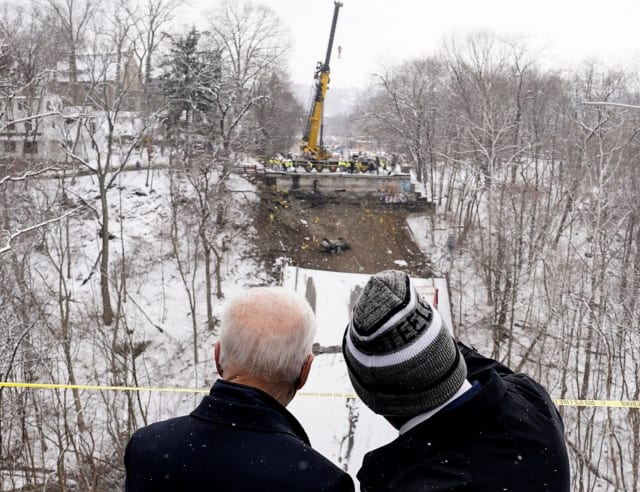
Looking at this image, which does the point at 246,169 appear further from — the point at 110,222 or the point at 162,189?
the point at 110,222

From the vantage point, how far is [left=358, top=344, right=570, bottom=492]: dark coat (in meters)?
1.39

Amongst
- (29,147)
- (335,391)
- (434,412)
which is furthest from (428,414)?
(29,147)

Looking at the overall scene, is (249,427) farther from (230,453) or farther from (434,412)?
(434,412)

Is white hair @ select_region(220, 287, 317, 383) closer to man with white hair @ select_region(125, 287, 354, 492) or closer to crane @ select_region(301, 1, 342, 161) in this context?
man with white hair @ select_region(125, 287, 354, 492)

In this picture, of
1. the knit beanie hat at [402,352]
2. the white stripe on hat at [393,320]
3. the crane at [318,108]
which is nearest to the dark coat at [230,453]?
the knit beanie hat at [402,352]

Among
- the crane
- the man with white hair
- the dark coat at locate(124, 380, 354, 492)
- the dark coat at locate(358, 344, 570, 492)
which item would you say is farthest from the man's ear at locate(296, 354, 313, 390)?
the crane

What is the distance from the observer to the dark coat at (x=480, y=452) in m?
1.39

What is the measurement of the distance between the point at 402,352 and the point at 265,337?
1.57ft

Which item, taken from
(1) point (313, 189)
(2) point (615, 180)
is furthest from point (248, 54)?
(2) point (615, 180)

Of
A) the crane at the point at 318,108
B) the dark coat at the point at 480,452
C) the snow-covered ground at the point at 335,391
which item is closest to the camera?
the dark coat at the point at 480,452

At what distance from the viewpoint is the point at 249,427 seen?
5.26ft

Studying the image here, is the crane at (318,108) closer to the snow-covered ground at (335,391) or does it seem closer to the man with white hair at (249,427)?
the snow-covered ground at (335,391)

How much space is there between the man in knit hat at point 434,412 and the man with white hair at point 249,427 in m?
0.22

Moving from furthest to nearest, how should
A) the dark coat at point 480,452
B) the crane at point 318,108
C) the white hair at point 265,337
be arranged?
1. the crane at point 318,108
2. the white hair at point 265,337
3. the dark coat at point 480,452
